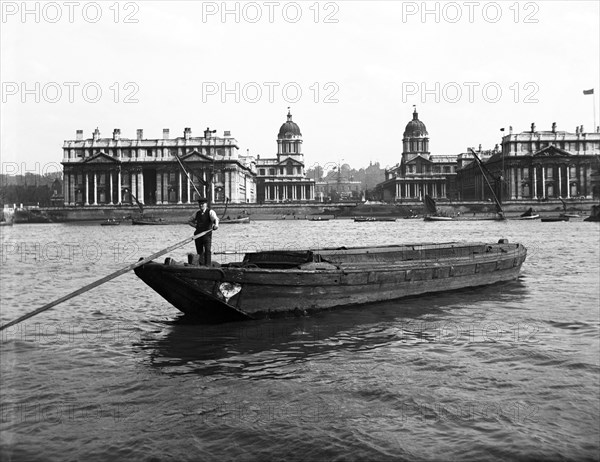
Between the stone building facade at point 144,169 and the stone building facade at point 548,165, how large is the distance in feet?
167

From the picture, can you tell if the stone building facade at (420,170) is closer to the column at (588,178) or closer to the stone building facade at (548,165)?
the stone building facade at (548,165)

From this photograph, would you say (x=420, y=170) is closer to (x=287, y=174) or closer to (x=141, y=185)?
(x=287, y=174)

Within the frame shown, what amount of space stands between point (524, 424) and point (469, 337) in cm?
494

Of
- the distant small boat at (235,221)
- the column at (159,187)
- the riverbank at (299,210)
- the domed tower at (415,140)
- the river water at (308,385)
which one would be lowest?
the river water at (308,385)

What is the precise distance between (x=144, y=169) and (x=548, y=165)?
76.7m

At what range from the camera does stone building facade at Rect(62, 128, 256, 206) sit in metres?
121

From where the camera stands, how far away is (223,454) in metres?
7.00

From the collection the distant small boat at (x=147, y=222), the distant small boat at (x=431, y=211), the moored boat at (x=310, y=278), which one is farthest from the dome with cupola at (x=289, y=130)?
the moored boat at (x=310, y=278)

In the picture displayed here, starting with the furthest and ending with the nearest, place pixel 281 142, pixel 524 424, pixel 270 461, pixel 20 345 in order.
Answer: pixel 281 142 < pixel 20 345 < pixel 524 424 < pixel 270 461

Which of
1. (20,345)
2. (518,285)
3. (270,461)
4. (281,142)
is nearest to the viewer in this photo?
(270,461)

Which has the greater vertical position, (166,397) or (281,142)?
(281,142)

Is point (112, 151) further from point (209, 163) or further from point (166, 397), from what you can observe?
point (166, 397)

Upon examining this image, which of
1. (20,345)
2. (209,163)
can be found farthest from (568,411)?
(209,163)

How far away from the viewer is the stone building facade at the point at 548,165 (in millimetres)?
119875
